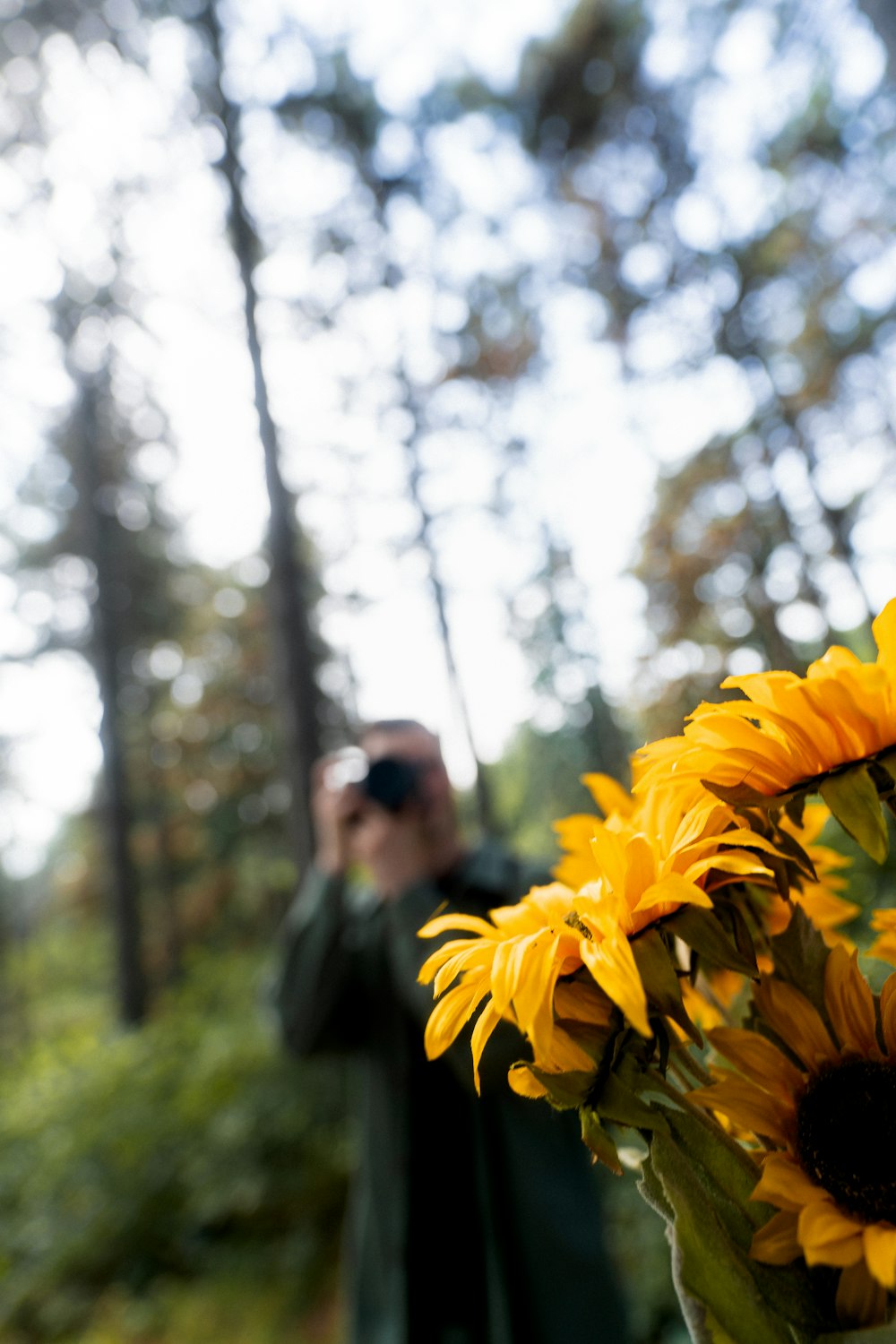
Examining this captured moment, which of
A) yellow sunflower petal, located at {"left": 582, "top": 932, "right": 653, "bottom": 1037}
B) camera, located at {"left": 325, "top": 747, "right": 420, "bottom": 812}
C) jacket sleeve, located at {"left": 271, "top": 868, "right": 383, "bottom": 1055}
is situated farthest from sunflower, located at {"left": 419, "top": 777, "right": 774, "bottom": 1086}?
jacket sleeve, located at {"left": 271, "top": 868, "right": 383, "bottom": 1055}

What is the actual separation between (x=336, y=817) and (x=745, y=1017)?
4.42ft

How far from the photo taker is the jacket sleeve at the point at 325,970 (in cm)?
205

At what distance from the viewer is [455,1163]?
1920 mm

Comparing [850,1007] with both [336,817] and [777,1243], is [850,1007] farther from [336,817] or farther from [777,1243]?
[336,817]

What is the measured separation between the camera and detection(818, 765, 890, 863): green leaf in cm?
40

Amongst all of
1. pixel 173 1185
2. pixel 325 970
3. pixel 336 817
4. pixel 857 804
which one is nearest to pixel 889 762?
pixel 857 804

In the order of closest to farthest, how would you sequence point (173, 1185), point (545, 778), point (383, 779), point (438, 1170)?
point (383, 779)
point (438, 1170)
point (173, 1185)
point (545, 778)

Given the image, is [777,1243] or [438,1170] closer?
[777,1243]

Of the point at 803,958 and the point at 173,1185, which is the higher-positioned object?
the point at 803,958

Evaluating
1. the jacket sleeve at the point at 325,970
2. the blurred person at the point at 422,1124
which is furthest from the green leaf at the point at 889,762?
the jacket sleeve at the point at 325,970

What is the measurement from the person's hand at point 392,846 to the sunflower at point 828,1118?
1179 millimetres

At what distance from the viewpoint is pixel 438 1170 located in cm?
191

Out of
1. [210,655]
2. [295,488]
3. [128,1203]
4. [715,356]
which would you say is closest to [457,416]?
[295,488]

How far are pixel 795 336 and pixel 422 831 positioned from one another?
7.22 metres
